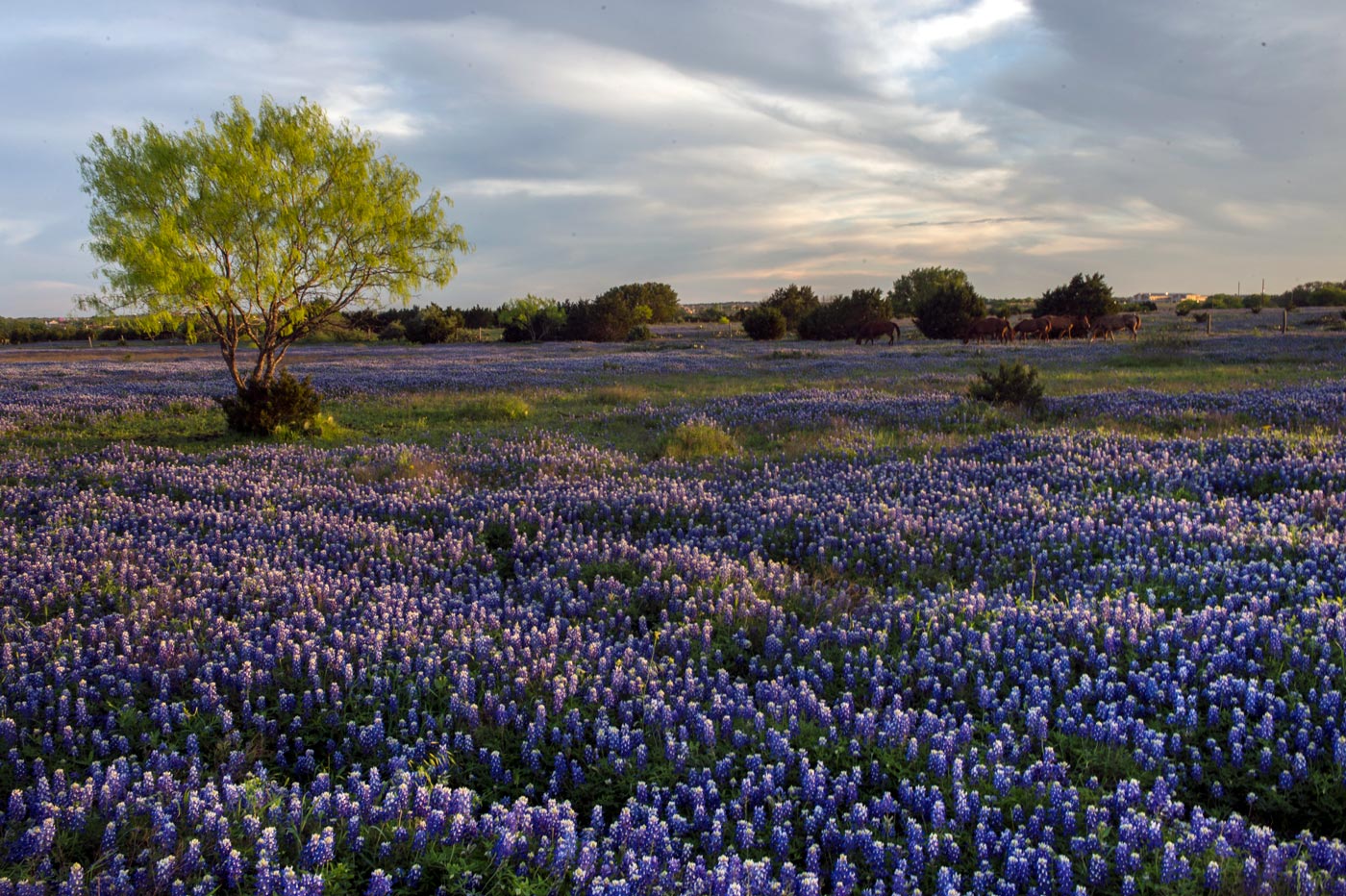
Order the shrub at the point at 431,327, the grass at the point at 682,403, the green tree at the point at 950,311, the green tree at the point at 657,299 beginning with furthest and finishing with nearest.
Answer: the green tree at the point at 657,299 → the shrub at the point at 431,327 → the green tree at the point at 950,311 → the grass at the point at 682,403

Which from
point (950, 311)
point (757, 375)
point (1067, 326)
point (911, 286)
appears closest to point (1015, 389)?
point (757, 375)

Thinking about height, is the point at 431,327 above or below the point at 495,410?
above

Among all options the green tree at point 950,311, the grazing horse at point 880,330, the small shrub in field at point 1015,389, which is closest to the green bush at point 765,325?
the grazing horse at point 880,330

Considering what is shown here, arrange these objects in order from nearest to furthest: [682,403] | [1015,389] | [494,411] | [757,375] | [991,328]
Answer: [1015,389] → [494,411] → [682,403] → [757,375] → [991,328]

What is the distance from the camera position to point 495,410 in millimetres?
17469

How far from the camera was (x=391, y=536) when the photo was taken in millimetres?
7332

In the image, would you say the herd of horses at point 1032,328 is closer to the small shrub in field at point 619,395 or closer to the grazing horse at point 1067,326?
the grazing horse at point 1067,326

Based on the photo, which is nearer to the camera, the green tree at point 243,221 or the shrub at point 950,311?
the green tree at point 243,221

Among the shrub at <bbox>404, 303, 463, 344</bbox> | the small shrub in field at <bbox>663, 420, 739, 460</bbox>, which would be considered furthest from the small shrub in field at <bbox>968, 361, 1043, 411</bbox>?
the shrub at <bbox>404, 303, 463, 344</bbox>

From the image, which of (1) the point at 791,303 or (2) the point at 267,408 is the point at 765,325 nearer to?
(1) the point at 791,303

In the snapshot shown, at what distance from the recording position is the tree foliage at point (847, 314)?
202 feet

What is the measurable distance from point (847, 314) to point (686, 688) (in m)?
61.1

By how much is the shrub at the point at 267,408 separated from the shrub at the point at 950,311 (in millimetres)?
51431

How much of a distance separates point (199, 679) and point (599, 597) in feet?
8.74
